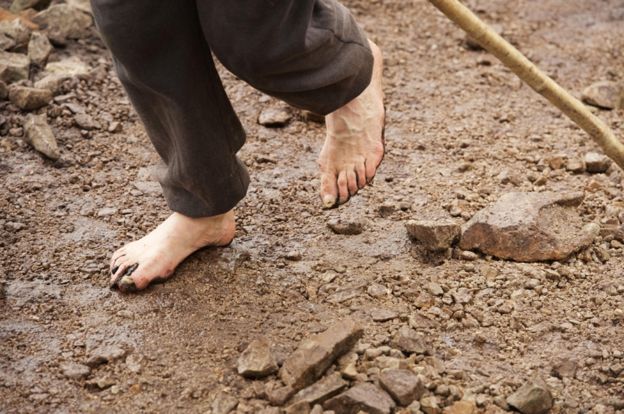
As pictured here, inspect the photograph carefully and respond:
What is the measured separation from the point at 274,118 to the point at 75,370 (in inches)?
52.4

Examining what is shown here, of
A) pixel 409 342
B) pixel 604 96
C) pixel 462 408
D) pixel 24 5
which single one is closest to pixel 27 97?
pixel 24 5

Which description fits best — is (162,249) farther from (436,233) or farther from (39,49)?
(39,49)

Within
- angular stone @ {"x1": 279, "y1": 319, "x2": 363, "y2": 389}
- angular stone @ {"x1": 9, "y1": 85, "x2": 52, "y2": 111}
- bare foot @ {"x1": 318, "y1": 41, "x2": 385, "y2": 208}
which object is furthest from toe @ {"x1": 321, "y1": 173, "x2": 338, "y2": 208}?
angular stone @ {"x1": 9, "y1": 85, "x2": 52, "y2": 111}

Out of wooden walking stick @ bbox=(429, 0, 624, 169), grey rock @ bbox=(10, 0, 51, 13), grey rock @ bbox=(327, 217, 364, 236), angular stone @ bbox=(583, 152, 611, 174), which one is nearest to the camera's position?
wooden walking stick @ bbox=(429, 0, 624, 169)

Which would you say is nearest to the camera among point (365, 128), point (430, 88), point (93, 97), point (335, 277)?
point (365, 128)

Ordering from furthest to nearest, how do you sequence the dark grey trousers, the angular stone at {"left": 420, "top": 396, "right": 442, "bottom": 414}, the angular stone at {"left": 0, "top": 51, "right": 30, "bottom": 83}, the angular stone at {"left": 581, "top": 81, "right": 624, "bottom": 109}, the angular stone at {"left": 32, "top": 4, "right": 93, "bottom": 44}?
the angular stone at {"left": 32, "top": 4, "right": 93, "bottom": 44}
the angular stone at {"left": 581, "top": 81, "right": 624, "bottom": 109}
the angular stone at {"left": 0, "top": 51, "right": 30, "bottom": 83}
the angular stone at {"left": 420, "top": 396, "right": 442, "bottom": 414}
the dark grey trousers

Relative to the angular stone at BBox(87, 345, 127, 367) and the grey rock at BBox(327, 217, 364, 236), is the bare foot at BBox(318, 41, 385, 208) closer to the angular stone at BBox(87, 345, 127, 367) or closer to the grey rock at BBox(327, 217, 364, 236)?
the grey rock at BBox(327, 217, 364, 236)

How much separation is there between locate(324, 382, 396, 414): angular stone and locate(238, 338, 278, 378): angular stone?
0.17 meters

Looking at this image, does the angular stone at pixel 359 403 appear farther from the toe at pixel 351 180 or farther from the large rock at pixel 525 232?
the large rock at pixel 525 232

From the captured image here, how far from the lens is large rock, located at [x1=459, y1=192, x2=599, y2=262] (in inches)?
87.8

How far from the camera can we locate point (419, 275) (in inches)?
86.7

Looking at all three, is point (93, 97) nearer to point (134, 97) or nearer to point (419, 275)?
point (134, 97)

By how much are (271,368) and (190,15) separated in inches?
30.2

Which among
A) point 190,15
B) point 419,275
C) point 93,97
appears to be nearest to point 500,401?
point 419,275
